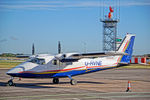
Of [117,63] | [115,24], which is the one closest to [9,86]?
[117,63]

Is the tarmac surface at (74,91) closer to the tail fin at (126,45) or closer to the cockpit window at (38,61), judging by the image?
the cockpit window at (38,61)

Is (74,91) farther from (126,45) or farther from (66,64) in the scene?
(126,45)

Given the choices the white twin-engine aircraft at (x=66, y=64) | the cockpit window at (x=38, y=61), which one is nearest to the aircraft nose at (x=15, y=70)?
the white twin-engine aircraft at (x=66, y=64)

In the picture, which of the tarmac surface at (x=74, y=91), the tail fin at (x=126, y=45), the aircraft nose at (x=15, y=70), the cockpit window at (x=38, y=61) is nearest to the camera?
the tarmac surface at (x=74, y=91)

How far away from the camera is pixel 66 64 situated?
27.6 meters

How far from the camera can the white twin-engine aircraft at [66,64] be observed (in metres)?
25.1

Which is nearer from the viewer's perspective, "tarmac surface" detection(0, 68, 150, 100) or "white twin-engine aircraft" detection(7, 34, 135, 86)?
"tarmac surface" detection(0, 68, 150, 100)

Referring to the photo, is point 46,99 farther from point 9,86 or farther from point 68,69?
point 68,69

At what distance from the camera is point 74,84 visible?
27328 millimetres

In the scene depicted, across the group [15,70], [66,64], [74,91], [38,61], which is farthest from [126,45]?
[15,70]

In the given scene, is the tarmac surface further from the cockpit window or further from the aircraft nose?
the cockpit window

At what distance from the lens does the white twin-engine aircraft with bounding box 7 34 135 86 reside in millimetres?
25125

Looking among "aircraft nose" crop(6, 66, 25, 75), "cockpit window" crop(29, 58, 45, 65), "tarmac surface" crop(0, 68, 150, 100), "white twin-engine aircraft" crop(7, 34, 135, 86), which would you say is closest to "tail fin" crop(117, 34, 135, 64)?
"white twin-engine aircraft" crop(7, 34, 135, 86)

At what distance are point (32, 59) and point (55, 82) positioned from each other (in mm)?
4388
